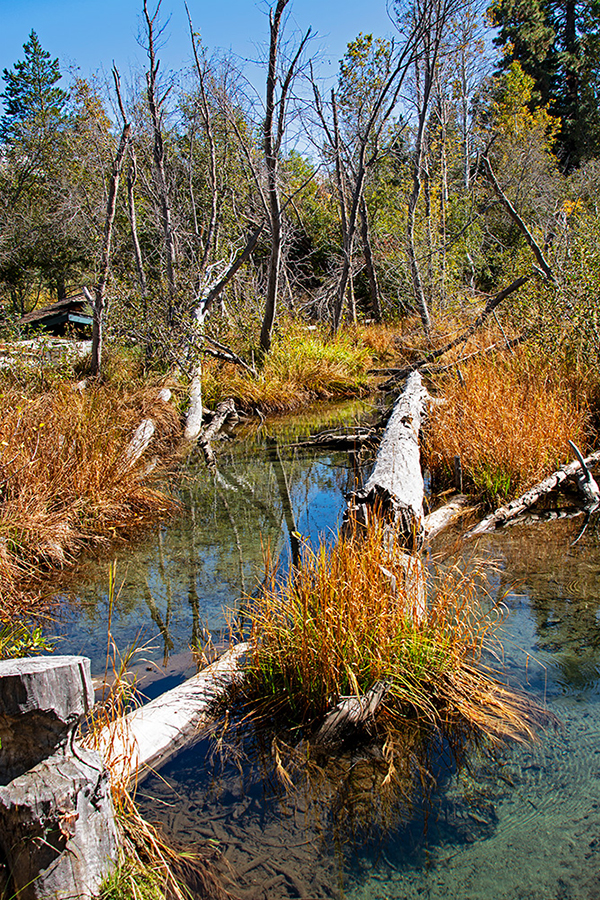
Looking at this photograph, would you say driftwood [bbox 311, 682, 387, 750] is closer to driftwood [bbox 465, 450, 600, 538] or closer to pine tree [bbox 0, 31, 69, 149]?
driftwood [bbox 465, 450, 600, 538]

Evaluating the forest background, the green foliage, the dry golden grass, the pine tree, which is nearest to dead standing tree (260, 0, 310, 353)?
the forest background

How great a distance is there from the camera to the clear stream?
231 cm

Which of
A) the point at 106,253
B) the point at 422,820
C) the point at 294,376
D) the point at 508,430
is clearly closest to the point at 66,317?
the point at 294,376

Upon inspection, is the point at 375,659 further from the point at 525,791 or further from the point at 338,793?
the point at 525,791

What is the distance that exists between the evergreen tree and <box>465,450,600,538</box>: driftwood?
31749 millimetres

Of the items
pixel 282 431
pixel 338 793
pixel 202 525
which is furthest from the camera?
pixel 282 431

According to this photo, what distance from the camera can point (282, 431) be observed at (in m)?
10.6

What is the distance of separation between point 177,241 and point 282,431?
310 inches

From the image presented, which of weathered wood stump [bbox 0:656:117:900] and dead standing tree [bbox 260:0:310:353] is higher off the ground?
dead standing tree [bbox 260:0:310:353]

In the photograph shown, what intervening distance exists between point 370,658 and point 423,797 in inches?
25.5

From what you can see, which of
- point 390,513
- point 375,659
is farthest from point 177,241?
point 375,659

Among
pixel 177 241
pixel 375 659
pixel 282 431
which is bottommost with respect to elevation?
pixel 375 659

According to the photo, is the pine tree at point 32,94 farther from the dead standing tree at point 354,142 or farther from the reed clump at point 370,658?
the reed clump at point 370,658

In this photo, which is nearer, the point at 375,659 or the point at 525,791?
the point at 525,791
